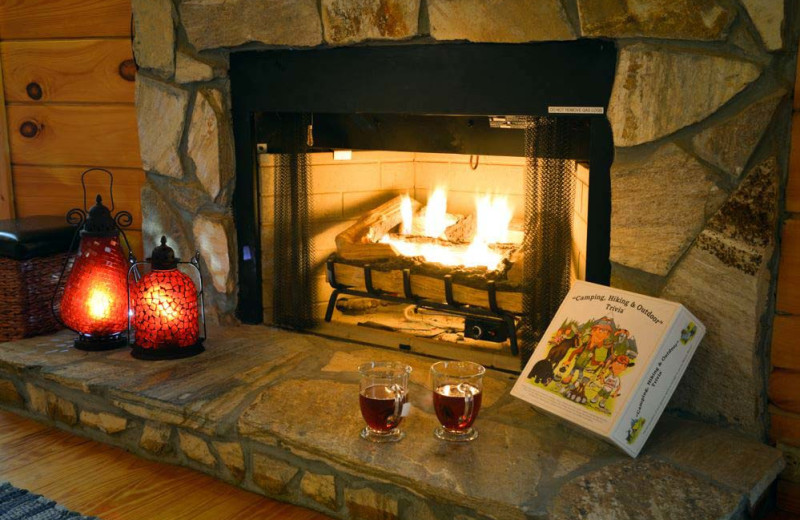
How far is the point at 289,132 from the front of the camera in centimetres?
228

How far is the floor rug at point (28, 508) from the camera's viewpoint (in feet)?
5.36

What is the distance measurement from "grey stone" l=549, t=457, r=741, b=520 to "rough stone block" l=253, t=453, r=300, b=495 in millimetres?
573

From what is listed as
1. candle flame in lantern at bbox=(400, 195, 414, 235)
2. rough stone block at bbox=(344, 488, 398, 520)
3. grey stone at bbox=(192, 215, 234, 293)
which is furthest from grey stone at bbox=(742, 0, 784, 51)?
grey stone at bbox=(192, 215, 234, 293)

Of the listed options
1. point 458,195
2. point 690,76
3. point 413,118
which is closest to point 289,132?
point 413,118

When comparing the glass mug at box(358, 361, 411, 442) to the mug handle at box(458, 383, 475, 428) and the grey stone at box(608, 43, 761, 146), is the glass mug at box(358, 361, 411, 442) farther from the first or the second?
the grey stone at box(608, 43, 761, 146)

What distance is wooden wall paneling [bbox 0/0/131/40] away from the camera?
245 cm

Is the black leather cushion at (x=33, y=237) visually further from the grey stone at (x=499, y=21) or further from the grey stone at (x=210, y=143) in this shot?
the grey stone at (x=499, y=21)

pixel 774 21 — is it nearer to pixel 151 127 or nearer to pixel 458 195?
pixel 458 195

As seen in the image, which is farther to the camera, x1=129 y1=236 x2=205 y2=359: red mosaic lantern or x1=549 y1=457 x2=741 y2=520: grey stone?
x1=129 y1=236 x2=205 y2=359: red mosaic lantern

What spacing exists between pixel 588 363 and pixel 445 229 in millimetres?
879

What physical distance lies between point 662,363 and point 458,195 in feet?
3.49

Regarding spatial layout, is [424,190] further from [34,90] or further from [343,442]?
[34,90]

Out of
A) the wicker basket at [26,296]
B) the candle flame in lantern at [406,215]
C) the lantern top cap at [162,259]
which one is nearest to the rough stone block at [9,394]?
the wicker basket at [26,296]

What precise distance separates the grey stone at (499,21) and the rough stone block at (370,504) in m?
0.99
